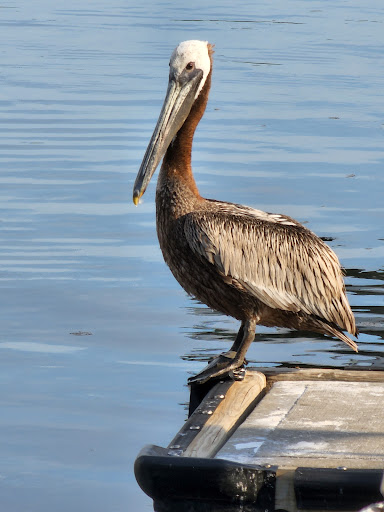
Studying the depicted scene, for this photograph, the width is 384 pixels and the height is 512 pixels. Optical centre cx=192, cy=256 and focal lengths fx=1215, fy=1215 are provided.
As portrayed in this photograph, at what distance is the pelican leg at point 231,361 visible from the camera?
552cm

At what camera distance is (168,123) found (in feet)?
20.1

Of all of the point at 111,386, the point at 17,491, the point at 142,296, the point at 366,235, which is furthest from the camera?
the point at 366,235

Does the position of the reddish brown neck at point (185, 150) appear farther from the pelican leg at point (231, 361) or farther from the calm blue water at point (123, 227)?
the calm blue water at point (123, 227)

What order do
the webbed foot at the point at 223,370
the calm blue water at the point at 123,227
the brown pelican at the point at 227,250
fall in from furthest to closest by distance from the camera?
1. the calm blue water at the point at 123,227
2. the brown pelican at the point at 227,250
3. the webbed foot at the point at 223,370

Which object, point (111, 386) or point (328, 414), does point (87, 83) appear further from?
point (328, 414)

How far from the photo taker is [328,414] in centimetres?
494

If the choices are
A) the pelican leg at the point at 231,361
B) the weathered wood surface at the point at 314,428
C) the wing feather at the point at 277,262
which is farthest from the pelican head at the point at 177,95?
the weathered wood surface at the point at 314,428

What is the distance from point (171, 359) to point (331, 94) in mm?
10779

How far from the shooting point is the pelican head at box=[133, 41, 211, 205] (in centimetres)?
608

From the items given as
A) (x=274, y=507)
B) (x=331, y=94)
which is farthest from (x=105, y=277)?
(x=331, y=94)

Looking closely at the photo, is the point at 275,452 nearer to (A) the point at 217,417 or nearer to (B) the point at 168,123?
(A) the point at 217,417

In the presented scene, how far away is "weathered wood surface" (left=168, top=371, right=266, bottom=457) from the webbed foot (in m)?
0.05

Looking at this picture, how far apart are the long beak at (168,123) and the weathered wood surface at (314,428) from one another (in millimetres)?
1336

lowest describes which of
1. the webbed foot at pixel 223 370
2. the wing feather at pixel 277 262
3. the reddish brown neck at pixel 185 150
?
the webbed foot at pixel 223 370
